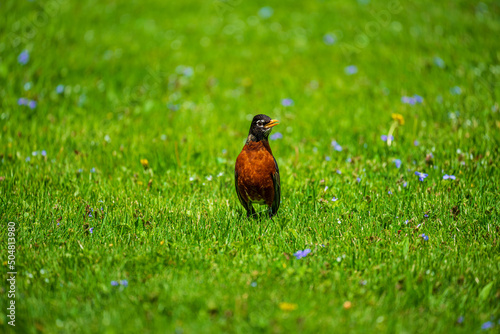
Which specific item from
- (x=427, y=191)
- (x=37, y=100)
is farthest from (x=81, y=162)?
(x=427, y=191)

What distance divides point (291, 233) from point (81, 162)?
2.79 meters

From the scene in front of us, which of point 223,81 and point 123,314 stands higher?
point 123,314

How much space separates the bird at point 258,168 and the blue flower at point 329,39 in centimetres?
568

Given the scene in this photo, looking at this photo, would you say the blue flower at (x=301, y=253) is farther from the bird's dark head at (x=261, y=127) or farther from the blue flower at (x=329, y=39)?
the blue flower at (x=329, y=39)

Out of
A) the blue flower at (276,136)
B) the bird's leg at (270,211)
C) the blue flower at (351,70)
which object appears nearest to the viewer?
the bird's leg at (270,211)

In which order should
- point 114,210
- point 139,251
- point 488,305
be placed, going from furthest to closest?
point 114,210 → point 139,251 → point 488,305

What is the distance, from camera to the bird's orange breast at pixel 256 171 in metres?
3.98

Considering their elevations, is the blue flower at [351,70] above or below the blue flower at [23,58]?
below

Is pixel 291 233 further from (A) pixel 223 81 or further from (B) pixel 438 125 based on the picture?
(A) pixel 223 81

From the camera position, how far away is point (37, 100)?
662 centimetres

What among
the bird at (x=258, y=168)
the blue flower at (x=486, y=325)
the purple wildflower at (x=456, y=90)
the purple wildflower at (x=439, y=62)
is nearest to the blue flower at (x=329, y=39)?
the purple wildflower at (x=439, y=62)

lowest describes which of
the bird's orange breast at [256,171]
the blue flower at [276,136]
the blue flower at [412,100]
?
the blue flower at [412,100]

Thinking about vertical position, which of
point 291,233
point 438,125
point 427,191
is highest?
point 291,233

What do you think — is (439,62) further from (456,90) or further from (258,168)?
(258,168)
